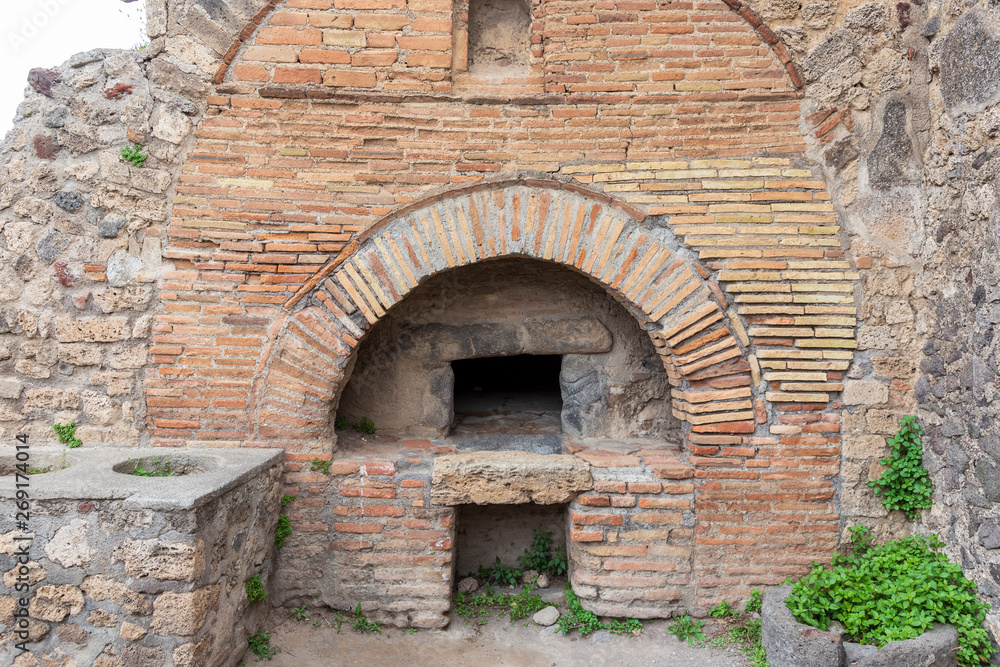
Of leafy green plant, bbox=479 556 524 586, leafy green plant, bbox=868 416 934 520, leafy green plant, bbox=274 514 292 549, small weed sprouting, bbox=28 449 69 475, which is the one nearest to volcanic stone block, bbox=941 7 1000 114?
leafy green plant, bbox=868 416 934 520

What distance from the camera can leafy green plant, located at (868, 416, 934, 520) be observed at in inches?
132

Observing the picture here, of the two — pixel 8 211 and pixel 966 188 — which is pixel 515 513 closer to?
pixel 966 188

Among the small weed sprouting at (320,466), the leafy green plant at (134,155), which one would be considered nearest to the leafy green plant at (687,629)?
the small weed sprouting at (320,466)

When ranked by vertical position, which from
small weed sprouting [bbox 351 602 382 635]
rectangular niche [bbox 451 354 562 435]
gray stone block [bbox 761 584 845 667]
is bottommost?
small weed sprouting [bbox 351 602 382 635]

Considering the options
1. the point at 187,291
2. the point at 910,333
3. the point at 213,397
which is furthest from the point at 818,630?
the point at 187,291

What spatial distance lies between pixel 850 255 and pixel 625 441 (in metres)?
1.76

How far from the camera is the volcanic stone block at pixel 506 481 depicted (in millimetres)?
3428

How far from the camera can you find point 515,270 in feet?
13.1

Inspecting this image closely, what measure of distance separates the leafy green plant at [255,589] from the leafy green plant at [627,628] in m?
1.97

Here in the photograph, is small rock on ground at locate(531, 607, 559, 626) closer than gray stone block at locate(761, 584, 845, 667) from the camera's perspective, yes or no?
No

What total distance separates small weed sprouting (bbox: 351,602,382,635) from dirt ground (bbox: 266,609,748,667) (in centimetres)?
3

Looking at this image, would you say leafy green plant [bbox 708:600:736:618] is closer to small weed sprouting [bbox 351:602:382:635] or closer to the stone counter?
small weed sprouting [bbox 351:602:382:635]

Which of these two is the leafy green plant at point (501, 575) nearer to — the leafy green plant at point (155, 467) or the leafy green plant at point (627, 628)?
the leafy green plant at point (627, 628)

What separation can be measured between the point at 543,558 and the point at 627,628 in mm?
745
